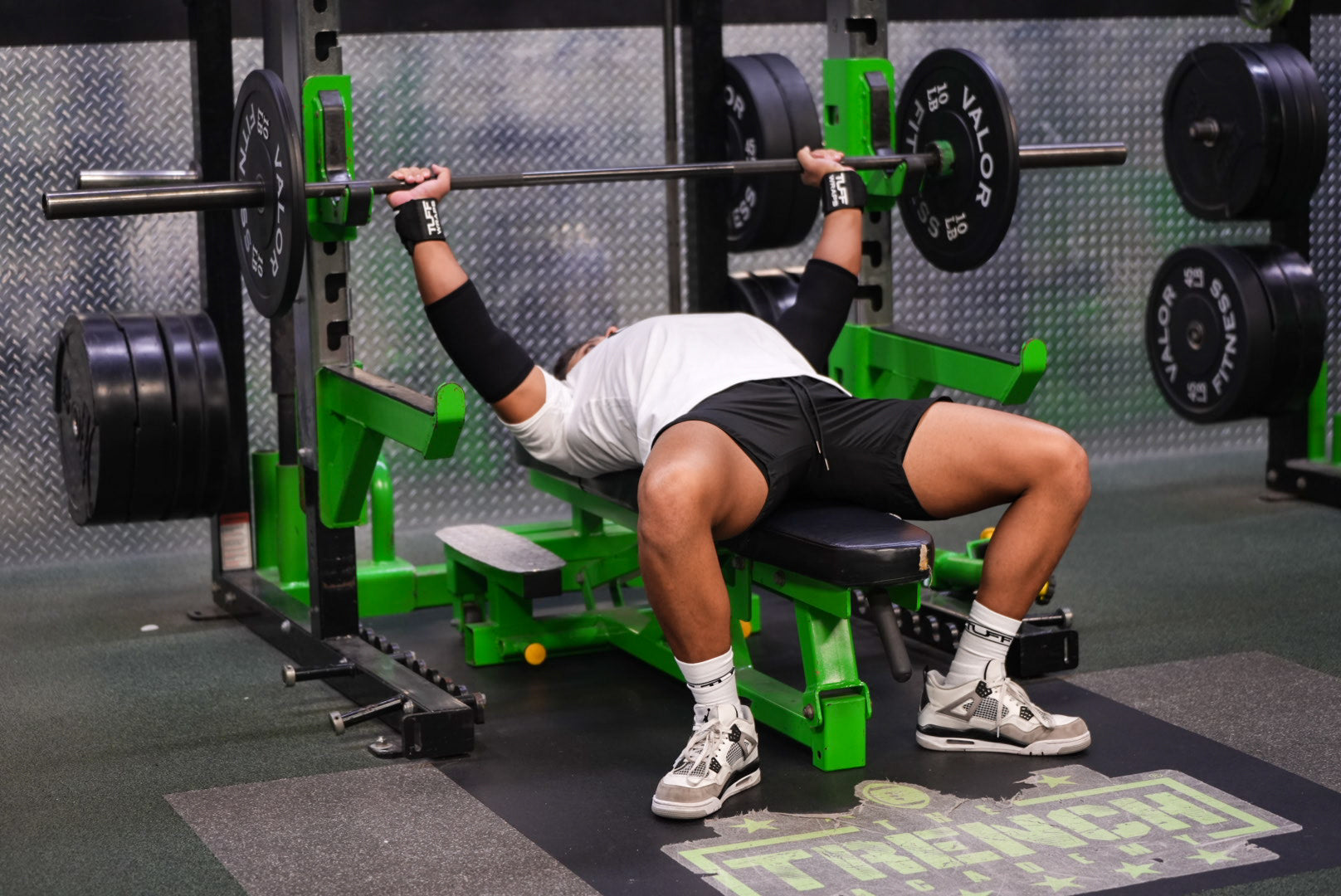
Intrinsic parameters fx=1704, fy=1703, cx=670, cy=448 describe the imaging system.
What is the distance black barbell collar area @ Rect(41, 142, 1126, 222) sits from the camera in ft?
10.1

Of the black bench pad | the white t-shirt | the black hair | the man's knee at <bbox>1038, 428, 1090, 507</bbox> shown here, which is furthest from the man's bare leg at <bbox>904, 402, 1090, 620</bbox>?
the black hair

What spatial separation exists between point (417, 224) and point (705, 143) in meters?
1.28

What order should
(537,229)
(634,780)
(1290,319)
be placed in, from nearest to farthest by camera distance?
(634,780)
(1290,319)
(537,229)

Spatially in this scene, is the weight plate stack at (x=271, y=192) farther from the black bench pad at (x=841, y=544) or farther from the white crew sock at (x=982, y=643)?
the white crew sock at (x=982, y=643)

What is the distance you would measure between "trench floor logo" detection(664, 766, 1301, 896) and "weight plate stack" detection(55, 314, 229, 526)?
157cm

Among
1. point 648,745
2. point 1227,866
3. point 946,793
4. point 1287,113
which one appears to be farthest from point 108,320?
point 1287,113

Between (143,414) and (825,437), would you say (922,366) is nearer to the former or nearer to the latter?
(825,437)

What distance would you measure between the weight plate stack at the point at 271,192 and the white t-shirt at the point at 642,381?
1.75ft

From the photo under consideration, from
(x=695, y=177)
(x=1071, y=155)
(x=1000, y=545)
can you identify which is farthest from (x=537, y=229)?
(x=1000, y=545)

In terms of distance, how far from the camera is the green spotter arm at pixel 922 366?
339cm

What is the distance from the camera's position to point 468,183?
11.2 ft

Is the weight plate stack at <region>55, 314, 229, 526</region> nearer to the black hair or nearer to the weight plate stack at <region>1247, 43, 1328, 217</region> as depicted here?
the black hair

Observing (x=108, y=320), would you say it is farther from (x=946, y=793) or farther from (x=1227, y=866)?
(x=1227, y=866)

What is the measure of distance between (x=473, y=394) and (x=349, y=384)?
1.84 metres
